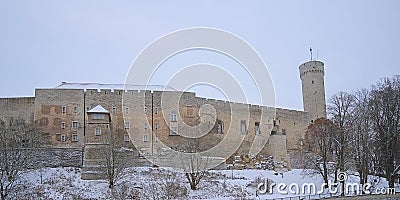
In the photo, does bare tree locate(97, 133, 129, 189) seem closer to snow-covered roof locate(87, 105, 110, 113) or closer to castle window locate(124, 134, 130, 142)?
snow-covered roof locate(87, 105, 110, 113)

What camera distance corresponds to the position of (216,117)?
38469 millimetres

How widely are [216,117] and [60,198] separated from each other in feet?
53.8

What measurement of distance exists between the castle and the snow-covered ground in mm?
2531

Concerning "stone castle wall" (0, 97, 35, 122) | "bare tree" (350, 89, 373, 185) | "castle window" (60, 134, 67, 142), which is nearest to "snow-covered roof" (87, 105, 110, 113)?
"castle window" (60, 134, 67, 142)

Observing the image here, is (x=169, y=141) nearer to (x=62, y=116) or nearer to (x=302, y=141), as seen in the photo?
(x=62, y=116)

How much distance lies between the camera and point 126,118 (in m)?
35.2

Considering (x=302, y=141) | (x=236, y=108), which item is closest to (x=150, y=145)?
(x=236, y=108)

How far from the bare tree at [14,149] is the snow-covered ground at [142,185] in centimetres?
69

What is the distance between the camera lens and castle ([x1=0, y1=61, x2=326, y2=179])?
33344 millimetres

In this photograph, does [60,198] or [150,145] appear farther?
[150,145]

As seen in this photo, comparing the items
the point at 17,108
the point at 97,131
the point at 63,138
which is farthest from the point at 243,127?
the point at 17,108

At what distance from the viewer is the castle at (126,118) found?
3334cm

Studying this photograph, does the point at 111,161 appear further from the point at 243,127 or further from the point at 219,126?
the point at 243,127

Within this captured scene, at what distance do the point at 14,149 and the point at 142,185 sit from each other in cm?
720
